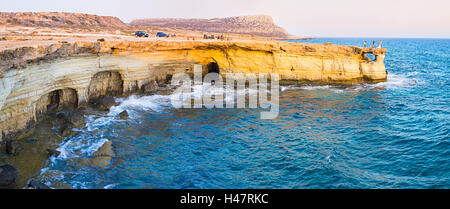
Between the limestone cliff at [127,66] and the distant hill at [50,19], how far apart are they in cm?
4712

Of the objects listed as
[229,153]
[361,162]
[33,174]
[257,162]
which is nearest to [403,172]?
[361,162]

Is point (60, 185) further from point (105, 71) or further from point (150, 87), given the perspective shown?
point (150, 87)

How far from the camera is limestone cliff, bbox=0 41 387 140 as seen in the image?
18.7 m

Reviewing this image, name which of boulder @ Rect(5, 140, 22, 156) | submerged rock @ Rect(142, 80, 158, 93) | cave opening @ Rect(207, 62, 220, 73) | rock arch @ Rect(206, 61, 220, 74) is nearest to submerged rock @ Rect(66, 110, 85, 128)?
boulder @ Rect(5, 140, 22, 156)

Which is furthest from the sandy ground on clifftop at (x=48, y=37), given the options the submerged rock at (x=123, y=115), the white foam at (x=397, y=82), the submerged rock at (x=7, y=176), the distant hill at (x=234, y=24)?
the distant hill at (x=234, y=24)

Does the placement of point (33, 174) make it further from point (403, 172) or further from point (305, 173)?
point (403, 172)

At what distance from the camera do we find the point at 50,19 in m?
75.5

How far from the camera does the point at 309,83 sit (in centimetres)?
3853

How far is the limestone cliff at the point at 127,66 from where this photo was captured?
18688 mm

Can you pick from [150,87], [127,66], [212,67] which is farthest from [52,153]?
[212,67]

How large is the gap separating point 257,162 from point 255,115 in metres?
9.38

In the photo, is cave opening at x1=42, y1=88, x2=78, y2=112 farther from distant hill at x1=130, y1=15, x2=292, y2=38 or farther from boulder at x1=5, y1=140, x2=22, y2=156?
distant hill at x1=130, y1=15, x2=292, y2=38

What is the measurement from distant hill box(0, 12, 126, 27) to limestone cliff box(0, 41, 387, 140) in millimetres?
47119

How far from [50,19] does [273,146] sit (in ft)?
244
